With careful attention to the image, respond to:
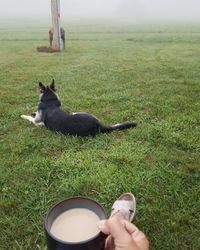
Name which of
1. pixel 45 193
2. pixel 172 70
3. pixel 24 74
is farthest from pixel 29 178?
pixel 172 70

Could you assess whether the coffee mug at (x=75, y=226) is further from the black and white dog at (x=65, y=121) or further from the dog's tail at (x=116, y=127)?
the dog's tail at (x=116, y=127)

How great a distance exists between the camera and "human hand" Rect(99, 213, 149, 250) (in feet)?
6.84

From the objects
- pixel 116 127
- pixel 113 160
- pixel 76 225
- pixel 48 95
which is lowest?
pixel 113 160

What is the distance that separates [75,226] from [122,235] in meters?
0.32

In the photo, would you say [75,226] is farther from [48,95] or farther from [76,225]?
[48,95]

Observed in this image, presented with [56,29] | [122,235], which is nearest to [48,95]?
[122,235]

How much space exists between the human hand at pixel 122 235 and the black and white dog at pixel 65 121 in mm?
2829

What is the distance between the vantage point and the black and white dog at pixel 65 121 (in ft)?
16.3

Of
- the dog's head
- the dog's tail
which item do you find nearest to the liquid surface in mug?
the dog's tail

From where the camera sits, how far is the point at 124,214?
2.95 meters

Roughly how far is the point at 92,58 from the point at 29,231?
10.7 m

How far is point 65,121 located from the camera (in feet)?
16.7

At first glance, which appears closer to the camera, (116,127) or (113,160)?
(113,160)

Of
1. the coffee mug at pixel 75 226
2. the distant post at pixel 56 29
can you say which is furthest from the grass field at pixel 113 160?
the distant post at pixel 56 29
